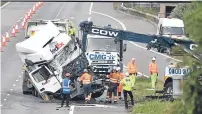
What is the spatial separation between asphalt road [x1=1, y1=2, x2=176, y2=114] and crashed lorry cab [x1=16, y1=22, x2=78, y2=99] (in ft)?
2.52

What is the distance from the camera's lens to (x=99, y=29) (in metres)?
27.9

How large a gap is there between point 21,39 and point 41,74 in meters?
21.0

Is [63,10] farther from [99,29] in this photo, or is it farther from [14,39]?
[99,29]

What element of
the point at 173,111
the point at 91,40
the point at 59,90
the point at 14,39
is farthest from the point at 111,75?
the point at 14,39

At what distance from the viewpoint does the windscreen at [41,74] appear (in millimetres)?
27234

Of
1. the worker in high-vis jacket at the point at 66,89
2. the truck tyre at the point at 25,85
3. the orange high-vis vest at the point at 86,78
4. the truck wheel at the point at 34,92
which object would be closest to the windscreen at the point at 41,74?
the truck wheel at the point at 34,92

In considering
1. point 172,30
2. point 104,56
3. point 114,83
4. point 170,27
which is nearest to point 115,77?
point 114,83

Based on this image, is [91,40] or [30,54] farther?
[91,40]

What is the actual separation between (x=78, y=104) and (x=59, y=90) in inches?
36.9

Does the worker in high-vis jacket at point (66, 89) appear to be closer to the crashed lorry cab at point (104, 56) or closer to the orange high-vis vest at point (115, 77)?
the orange high-vis vest at point (115, 77)

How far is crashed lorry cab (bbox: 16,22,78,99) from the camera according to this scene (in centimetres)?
2711

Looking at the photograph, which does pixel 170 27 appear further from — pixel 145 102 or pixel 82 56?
pixel 145 102

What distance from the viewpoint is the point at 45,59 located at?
27.1 meters

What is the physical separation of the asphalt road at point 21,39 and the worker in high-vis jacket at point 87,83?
1.05m
